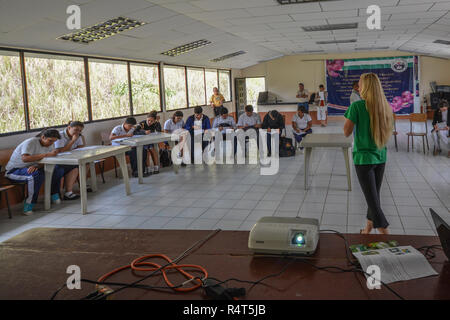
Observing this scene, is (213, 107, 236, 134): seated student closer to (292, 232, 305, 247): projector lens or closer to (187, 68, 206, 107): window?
(187, 68, 206, 107): window

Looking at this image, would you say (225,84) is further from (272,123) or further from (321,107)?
(272,123)

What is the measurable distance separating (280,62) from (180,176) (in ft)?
37.0

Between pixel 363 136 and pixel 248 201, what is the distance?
106 inches

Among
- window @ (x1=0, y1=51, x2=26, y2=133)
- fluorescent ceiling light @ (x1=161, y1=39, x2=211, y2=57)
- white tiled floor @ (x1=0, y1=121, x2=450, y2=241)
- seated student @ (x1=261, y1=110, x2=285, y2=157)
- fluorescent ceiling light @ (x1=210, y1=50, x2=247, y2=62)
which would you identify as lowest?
white tiled floor @ (x1=0, y1=121, x2=450, y2=241)

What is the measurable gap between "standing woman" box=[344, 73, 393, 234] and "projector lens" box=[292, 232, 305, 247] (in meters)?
1.89

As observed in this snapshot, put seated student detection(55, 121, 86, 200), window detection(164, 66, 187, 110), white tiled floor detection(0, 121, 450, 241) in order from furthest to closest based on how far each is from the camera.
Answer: window detection(164, 66, 187, 110) < seated student detection(55, 121, 86, 200) < white tiled floor detection(0, 121, 450, 241)

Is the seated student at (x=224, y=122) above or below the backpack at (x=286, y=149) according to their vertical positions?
above

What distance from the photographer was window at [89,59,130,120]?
8.64 meters

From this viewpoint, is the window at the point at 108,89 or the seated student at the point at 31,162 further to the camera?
the window at the point at 108,89

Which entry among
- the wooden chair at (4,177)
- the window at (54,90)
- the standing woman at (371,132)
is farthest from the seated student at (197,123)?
the standing woman at (371,132)

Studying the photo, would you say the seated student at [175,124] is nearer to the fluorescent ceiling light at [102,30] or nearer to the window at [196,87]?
the fluorescent ceiling light at [102,30]

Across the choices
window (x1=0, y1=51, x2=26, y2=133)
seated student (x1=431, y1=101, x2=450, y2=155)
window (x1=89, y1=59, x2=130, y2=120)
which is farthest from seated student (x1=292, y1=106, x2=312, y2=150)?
window (x1=0, y1=51, x2=26, y2=133)

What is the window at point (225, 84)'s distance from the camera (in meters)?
16.6

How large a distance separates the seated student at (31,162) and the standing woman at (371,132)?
410 centimetres
